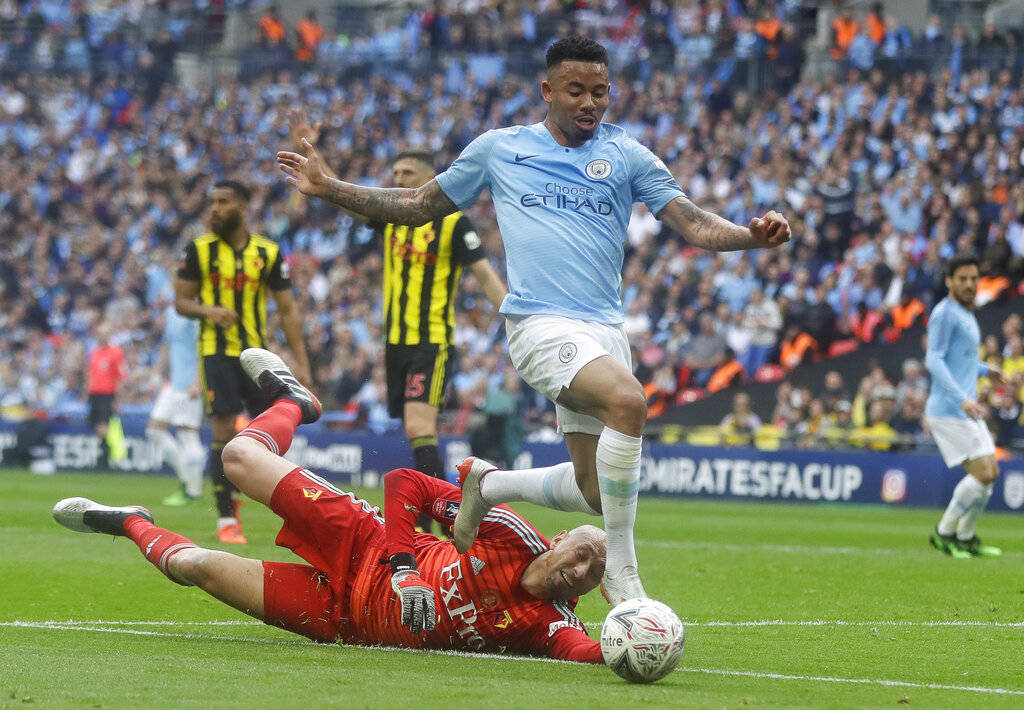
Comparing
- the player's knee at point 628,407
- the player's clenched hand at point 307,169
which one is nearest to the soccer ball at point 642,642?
the player's knee at point 628,407

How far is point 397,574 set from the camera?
6.13 m

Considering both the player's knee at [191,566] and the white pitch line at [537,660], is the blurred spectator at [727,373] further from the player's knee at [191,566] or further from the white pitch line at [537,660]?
the player's knee at [191,566]

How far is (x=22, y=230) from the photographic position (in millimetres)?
30578

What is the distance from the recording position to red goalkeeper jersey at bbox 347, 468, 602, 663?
20.6 ft

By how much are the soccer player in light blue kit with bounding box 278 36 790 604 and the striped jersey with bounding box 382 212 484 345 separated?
3.61 meters

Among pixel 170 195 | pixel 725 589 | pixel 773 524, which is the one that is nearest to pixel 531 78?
pixel 170 195

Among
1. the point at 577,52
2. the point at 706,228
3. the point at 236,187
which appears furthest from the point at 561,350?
the point at 236,187

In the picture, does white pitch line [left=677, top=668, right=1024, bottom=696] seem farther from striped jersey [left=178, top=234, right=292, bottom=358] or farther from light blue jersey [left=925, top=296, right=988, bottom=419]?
light blue jersey [left=925, top=296, right=988, bottom=419]

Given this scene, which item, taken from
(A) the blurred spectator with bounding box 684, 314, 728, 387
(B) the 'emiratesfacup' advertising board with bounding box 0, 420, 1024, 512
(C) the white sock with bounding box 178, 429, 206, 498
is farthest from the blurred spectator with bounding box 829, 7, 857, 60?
(C) the white sock with bounding box 178, 429, 206, 498

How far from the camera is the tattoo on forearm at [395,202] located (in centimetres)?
717

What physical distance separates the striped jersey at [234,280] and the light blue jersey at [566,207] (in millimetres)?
4611

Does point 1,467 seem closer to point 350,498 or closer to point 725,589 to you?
point 725,589

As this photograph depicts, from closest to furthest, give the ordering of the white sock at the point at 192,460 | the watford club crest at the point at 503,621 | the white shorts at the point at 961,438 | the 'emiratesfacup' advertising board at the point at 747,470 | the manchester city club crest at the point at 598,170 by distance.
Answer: the watford club crest at the point at 503,621 → the manchester city club crest at the point at 598,170 → the white shorts at the point at 961,438 → the white sock at the point at 192,460 → the 'emiratesfacup' advertising board at the point at 747,470

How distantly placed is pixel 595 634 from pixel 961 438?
6469 millimetres
